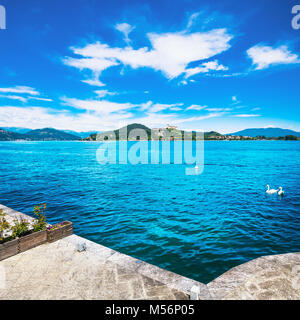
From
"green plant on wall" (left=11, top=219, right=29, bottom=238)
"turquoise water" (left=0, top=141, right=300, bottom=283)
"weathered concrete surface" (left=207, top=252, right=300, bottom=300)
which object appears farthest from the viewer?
"turquoise water" (left=0, top=141, right=300, bottom=283)

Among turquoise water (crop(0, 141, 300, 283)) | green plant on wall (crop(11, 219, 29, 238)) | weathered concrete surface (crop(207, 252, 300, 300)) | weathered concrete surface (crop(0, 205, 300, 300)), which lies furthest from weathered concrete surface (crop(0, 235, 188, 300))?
turquoise water (crop(0, 141, 300, 283))

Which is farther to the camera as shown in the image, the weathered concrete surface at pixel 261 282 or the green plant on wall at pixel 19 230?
the green plant on wall at pixel 19 230

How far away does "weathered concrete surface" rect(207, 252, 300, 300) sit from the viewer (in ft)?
21.0

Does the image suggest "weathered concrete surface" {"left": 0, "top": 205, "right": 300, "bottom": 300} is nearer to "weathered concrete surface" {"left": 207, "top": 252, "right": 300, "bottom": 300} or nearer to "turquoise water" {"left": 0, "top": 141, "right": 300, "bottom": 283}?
"weathered concrete surface" {"left": 207, "top": 252, "right": 300, "bottom": 300}

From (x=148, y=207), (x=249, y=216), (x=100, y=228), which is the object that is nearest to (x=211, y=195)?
(x=249, y=216)

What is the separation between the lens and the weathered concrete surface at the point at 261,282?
252 inches

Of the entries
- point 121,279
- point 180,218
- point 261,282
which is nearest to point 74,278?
point 121,279

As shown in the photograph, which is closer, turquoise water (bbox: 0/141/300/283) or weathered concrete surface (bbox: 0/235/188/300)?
weathered concrete surface (bbox: 0/235/188/300)

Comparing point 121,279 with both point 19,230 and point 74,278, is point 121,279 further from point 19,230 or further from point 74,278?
point 19,230

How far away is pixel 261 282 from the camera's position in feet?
23.0

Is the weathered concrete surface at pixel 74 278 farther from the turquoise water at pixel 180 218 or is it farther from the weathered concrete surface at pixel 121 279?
the turquoise water at pixel 180 218

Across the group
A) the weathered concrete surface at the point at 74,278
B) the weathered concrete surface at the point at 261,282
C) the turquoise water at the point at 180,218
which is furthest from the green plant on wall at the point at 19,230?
the weathered concrete surface at the point at 261,282

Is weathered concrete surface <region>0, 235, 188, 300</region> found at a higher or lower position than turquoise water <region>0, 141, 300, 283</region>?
higher

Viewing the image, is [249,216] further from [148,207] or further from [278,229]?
[148,207]
